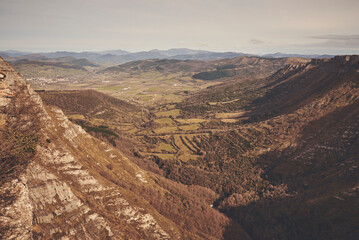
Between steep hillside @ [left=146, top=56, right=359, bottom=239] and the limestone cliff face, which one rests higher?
the limestone cliff face

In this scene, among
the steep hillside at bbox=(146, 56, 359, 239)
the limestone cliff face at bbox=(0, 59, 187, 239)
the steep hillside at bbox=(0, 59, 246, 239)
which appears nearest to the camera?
the limestone cliff face at bbox=(0, 59, 187, 239)

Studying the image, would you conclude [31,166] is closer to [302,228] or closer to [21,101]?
[21,101]

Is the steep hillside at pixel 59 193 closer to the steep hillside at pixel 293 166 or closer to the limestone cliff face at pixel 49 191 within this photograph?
the limestone cliff face at pixel 49 191

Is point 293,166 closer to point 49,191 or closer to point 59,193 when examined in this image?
point 59,193

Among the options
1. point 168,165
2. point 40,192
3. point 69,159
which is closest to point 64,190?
point 40,192

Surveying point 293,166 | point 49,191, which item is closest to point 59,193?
point 49,191

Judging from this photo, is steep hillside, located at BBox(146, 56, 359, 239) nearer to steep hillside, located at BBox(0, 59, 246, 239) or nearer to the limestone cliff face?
steep hillside, located at BBox(0, 59, 246, 239)

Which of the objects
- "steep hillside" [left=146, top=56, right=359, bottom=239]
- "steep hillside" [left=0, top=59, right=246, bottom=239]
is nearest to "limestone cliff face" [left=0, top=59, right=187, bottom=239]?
"steep hillside" [left=0, top=59, right=246, bottom=239]

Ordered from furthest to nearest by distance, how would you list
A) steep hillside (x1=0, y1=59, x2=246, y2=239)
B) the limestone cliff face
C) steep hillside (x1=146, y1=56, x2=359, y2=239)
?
steep hillside (x1=146, y1=56, x2=359, y2=239) < steep hillside (x1=0, y1=59, x2=246, y2=239) < the limestone cliff face
